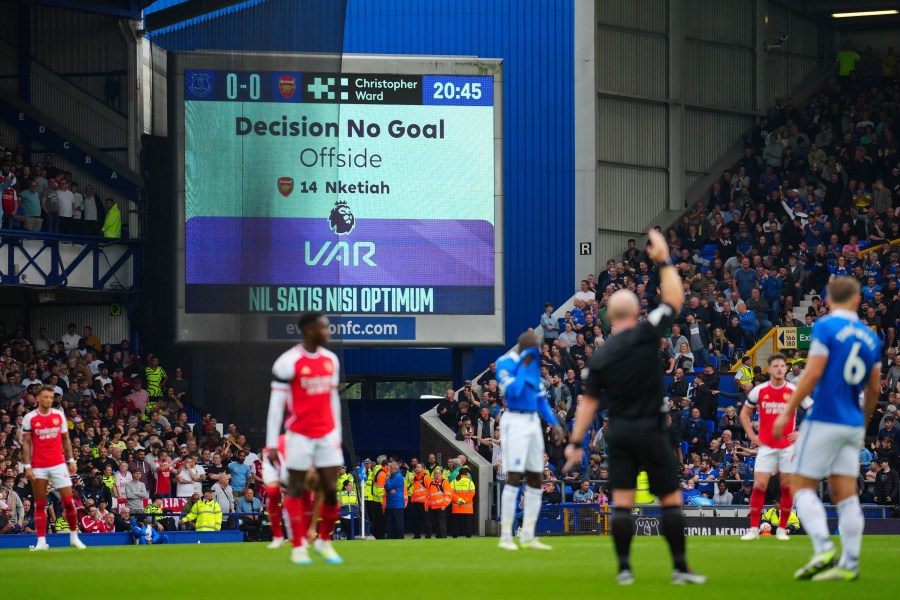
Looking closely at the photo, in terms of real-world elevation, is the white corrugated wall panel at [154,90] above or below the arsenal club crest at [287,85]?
above

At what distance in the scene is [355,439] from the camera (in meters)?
39.6

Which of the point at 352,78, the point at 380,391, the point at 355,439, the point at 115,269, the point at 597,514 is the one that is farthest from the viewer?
the point at 380,391

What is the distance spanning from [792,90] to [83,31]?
64.4 feet

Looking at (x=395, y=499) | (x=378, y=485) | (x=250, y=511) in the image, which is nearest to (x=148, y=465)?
(x=250, y=511)

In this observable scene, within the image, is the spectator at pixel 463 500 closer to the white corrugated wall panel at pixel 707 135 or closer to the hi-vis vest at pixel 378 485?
the hi-vis vest at pixel 378 485

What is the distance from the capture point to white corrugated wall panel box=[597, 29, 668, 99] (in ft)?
130

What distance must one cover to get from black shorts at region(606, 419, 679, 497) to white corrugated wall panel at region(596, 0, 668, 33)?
1189 inches

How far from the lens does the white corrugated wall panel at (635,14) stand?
130ft

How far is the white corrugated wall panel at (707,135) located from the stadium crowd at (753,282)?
0.82 m

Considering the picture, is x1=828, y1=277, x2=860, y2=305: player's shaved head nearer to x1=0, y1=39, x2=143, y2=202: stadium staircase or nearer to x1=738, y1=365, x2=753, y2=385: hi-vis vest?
x1=738, y1=365, x2=753, y2=385: hi-vis vest

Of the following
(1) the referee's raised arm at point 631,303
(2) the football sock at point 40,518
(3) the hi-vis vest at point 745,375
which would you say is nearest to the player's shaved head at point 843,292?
(1) the referee's raised arm at point 631,303

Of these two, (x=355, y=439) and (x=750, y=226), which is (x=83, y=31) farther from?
(x=750, y=226)

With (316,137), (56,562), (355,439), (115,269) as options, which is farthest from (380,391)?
(56,562)

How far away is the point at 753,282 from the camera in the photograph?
110 ft
